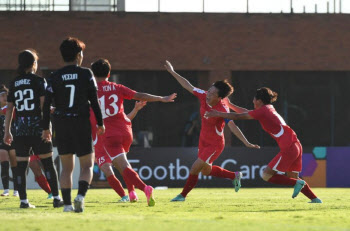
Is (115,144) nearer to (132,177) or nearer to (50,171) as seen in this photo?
(132,177)

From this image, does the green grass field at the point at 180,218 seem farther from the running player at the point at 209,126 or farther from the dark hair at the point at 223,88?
the dark hair at the point at 223,88

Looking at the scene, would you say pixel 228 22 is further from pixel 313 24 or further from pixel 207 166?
pixel 207 166

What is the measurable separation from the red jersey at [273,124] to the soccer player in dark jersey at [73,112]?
331 centimetres

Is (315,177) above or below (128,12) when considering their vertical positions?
below

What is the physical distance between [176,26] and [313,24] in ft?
16.2

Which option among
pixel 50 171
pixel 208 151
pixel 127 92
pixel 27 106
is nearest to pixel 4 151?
pixel 208 151

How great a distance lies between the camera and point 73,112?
10.5 metres

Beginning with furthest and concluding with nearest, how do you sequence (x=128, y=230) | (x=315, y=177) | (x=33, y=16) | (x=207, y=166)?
(x=33, y=16)
(x=315, y=177)
(x=207, y=166)
(x=128, y=230)

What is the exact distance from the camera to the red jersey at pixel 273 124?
13.4m

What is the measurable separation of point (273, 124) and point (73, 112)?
409 centimetres

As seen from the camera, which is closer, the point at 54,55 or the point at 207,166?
the point at 207,166

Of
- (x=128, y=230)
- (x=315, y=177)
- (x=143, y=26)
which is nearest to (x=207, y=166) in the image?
(x=128, y=230)

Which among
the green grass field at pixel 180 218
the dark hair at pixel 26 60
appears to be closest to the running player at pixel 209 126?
the green grass field at pixel 180 218

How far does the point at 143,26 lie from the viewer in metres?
33.2
